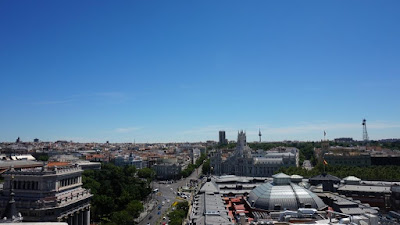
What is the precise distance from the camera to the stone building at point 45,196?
179ft

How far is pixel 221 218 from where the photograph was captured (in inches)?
1992

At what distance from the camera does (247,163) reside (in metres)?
155

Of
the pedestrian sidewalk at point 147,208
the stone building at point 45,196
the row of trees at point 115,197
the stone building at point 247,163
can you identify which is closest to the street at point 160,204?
the pedestrian sidewalk at point 147,208

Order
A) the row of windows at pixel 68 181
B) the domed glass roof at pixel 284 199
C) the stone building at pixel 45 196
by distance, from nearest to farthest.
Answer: the stone building at pixel 45 196, the row of windows at pixel 68 181, the domed glass roof at pixel 284 199

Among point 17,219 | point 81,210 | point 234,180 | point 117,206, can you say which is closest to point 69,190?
point 81,210

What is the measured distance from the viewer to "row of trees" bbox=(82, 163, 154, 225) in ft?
228

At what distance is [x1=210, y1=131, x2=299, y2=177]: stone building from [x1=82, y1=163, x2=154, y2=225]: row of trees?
6214cm

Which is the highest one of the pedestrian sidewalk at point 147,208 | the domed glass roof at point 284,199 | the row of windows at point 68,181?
the row of windows at point 68,181

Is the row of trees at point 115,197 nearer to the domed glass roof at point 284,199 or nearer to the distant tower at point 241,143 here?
the domed glass roof at point 284,199

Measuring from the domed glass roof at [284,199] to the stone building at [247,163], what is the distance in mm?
82130

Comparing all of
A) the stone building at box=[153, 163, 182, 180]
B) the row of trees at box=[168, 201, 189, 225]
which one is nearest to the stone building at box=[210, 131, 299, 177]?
the stone building at box=[153, 163, 182, 180]

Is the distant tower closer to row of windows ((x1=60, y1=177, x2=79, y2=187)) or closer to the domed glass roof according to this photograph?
the domed glass roof

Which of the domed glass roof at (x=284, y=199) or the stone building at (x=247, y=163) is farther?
the stone building at (x=247, y=163)

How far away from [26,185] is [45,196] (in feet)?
14.9
